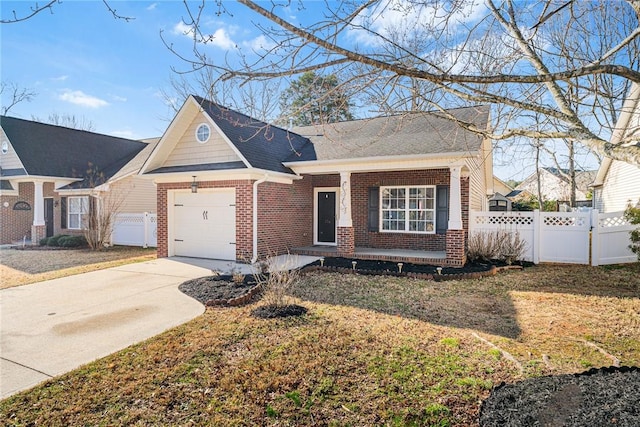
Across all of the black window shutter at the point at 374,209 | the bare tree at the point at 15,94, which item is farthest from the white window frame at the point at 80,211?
the black window shutter at the point at 374,209


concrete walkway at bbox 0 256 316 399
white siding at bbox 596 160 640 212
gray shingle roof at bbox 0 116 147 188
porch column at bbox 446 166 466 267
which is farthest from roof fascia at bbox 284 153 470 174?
gray shingle roof at bbox 0 116 147 188

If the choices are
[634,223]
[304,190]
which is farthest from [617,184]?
[304,190]

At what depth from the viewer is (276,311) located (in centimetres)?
601

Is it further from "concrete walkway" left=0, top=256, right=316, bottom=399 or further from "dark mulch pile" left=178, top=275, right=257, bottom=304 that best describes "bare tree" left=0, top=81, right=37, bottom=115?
"dark mulch pile" left=178, top=275, right=257, bottom=304

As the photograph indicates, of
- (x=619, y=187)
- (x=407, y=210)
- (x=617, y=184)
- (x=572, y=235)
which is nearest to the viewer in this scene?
(x=572, y=235)

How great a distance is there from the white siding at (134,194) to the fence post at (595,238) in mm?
17308

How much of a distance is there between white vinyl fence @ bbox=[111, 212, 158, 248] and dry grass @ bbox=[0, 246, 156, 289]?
1.77 ft

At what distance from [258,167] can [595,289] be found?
345 inches

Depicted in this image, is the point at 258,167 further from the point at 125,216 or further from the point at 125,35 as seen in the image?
the point at 125,216

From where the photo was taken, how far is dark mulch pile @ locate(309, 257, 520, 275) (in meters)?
9.45

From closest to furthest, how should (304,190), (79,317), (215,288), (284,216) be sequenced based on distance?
(79,317) < (215,288) < (284,216) < (304,190)

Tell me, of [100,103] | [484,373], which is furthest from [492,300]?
[100,103]

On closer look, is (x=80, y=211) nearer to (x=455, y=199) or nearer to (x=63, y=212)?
(x=63, y=212)

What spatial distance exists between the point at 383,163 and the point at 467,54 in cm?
487
